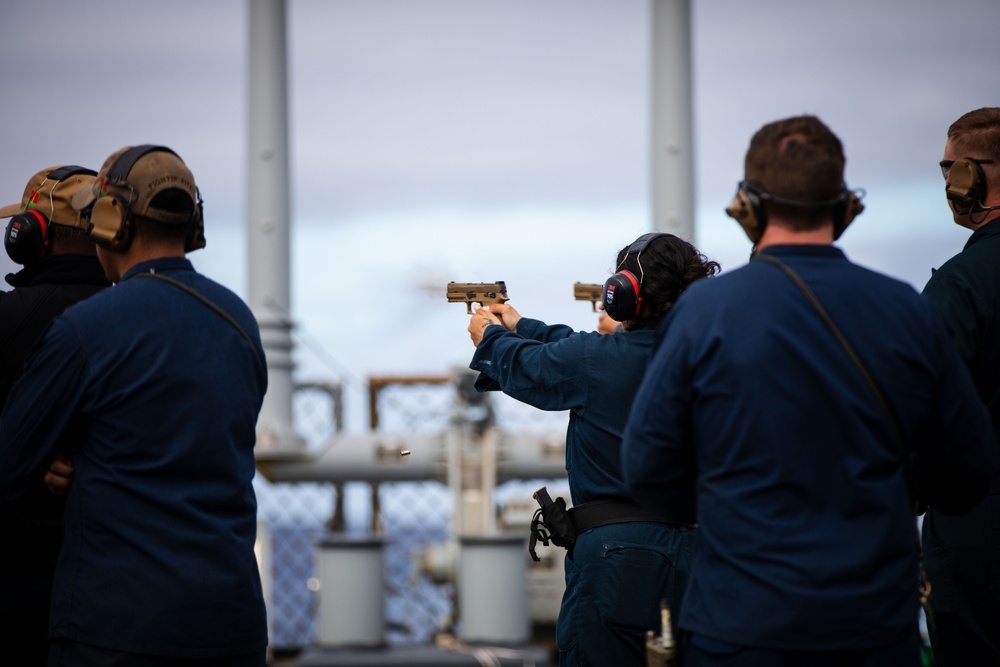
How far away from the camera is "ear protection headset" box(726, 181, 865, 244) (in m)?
2.12

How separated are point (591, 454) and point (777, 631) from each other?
1.13 meters

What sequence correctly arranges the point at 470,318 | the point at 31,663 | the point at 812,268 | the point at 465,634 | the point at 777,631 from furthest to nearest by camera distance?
the point at 465,634
the point at 470,318
the point at 31,663
the point at 812,268
the point at 777,631

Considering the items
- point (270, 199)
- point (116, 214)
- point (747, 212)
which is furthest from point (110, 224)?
point (270, 199)

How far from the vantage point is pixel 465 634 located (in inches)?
229

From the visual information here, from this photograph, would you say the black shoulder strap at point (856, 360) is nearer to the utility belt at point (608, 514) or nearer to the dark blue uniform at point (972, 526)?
the dark blue uniform at point (972, 526)

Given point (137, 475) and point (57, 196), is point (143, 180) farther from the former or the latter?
point (137, 475)

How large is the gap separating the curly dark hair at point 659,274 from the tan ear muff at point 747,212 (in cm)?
89

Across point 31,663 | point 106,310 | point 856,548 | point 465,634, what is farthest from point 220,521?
point 465,634

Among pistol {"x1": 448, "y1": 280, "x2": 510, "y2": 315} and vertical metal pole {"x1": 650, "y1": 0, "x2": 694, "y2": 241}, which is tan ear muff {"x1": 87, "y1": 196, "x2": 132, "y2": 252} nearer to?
pistol {"x1": 448, "y1": 280, "x2": 510, "y2": 315}

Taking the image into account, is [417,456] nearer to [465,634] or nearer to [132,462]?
[465,634]

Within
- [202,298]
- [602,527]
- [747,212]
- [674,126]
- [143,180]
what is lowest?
[602,527]

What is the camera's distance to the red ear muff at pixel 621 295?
3.00m

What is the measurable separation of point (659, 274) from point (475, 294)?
23.3 inches

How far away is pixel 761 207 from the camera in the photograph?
2143mm
